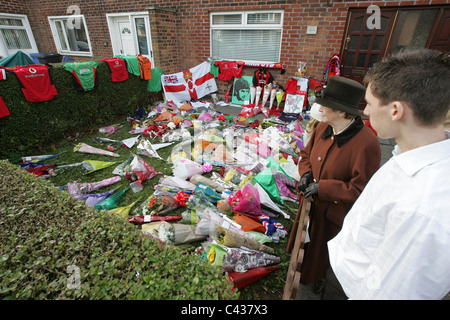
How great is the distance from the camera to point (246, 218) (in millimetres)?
2715

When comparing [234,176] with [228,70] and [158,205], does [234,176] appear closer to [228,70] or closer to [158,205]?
[158,205]

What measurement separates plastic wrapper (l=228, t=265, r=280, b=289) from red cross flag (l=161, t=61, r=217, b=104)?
6732 millimetres

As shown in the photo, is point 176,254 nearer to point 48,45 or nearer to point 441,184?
point 441,184

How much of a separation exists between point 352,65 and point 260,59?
2.84 metres

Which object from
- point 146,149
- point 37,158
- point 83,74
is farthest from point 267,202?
point 83,74

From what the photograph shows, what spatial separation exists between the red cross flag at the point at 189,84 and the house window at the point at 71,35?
5.71 metres

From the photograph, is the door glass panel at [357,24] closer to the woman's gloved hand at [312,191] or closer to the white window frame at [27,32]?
the woman's gloved hand at [312,191]

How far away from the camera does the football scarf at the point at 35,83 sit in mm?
4387

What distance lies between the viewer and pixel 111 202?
3.11 metres

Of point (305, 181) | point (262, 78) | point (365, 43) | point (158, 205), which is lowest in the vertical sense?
point (158, 205)

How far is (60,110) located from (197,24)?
17.9 ft

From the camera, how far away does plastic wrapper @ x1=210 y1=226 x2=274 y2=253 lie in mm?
2203

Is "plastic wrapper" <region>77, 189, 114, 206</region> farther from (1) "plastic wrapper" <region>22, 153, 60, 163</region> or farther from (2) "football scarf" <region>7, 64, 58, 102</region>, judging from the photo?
(2) "football scarf" <region>7, 64, 58, 102</region>
